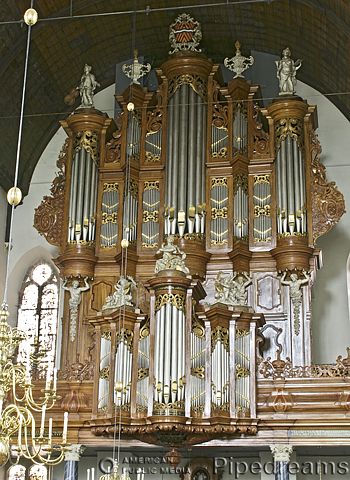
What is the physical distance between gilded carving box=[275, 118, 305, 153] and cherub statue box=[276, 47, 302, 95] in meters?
0.91

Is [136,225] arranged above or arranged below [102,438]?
above

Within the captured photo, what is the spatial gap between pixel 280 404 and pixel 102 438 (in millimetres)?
3612

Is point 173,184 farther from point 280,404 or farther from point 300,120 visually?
point 280,404

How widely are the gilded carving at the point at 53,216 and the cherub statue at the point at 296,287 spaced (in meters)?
5.51

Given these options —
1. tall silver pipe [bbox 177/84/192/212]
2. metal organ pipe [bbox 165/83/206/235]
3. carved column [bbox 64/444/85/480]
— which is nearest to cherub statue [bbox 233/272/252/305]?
metal organ pipe [bbox 165/83/206/235]

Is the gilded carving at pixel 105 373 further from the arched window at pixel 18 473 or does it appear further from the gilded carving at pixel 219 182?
the gilded carving at pixel 219 182

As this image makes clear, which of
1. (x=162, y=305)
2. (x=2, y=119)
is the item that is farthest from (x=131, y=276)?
(x=2, y=119)

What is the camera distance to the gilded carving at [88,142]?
1930 centimetres

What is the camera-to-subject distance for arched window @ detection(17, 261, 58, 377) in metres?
20.3

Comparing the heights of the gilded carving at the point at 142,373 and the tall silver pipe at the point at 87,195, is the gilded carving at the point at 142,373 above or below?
below

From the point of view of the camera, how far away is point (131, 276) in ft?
59.1

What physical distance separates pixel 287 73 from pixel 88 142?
5.22m

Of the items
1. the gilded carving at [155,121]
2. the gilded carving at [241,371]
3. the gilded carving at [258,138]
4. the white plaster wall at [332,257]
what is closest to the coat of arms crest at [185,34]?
the gilded carving at [155,121]

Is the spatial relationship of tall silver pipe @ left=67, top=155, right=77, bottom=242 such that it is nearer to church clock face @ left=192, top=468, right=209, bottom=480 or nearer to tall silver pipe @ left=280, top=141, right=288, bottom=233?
tall silver pipe @ left=280, top=141, right=288, bottom=233
